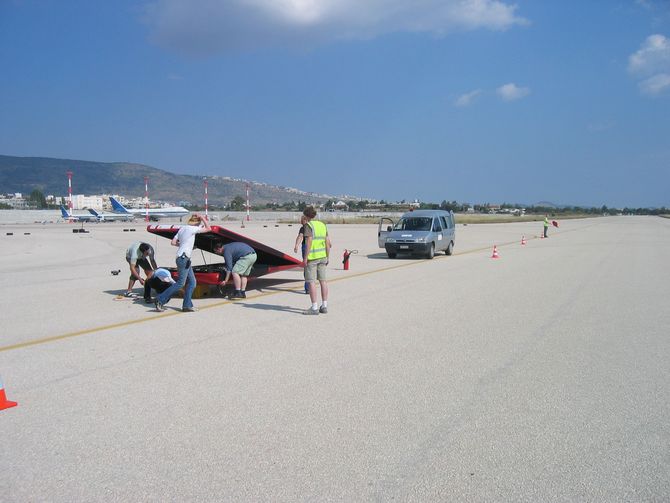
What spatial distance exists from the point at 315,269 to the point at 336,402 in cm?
468

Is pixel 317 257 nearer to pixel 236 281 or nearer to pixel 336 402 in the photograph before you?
pixel 236 281

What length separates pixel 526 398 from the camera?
211 inches

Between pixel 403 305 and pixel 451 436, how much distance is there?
20.4 ft

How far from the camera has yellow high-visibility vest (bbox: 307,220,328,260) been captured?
9.65m

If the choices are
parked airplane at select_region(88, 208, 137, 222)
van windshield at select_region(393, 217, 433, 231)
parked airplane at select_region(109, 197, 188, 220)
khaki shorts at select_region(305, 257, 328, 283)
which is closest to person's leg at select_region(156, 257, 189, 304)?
khaki shorts at select_region(305, 257, 328, 283)

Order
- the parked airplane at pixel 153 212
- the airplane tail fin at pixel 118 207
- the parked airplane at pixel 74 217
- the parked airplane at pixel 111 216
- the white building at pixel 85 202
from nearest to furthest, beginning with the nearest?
the parked airplane at pixel 74 217
the parked airplane at pixel 111 216
the airplane tail fin at pixel 118 207
the parked airplane at pixel 153 212
the white building at pixel 85 202

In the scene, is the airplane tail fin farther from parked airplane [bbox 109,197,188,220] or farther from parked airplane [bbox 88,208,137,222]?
parked airplane [bbox 88,208,137,222]

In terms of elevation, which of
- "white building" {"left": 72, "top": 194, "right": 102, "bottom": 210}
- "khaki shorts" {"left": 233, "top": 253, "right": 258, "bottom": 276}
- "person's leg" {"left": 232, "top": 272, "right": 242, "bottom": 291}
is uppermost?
"khaki shorts" {"left": 233, "top": 253, "right": 258, "bottom": 276}

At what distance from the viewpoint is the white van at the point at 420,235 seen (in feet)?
68.8

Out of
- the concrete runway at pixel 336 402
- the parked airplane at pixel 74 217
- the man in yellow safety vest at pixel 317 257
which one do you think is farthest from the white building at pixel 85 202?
the concrete runway at pixel 336 402

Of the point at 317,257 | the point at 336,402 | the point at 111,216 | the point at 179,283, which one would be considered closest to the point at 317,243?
the point at 317,257

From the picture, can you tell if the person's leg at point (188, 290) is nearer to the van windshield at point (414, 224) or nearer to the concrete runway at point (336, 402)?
the concrete runway at point (336, 402)

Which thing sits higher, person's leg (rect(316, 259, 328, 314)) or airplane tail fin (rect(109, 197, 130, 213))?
person's leg (rect(316, 259, 328, 314))

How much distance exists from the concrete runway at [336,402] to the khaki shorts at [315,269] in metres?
0.71
